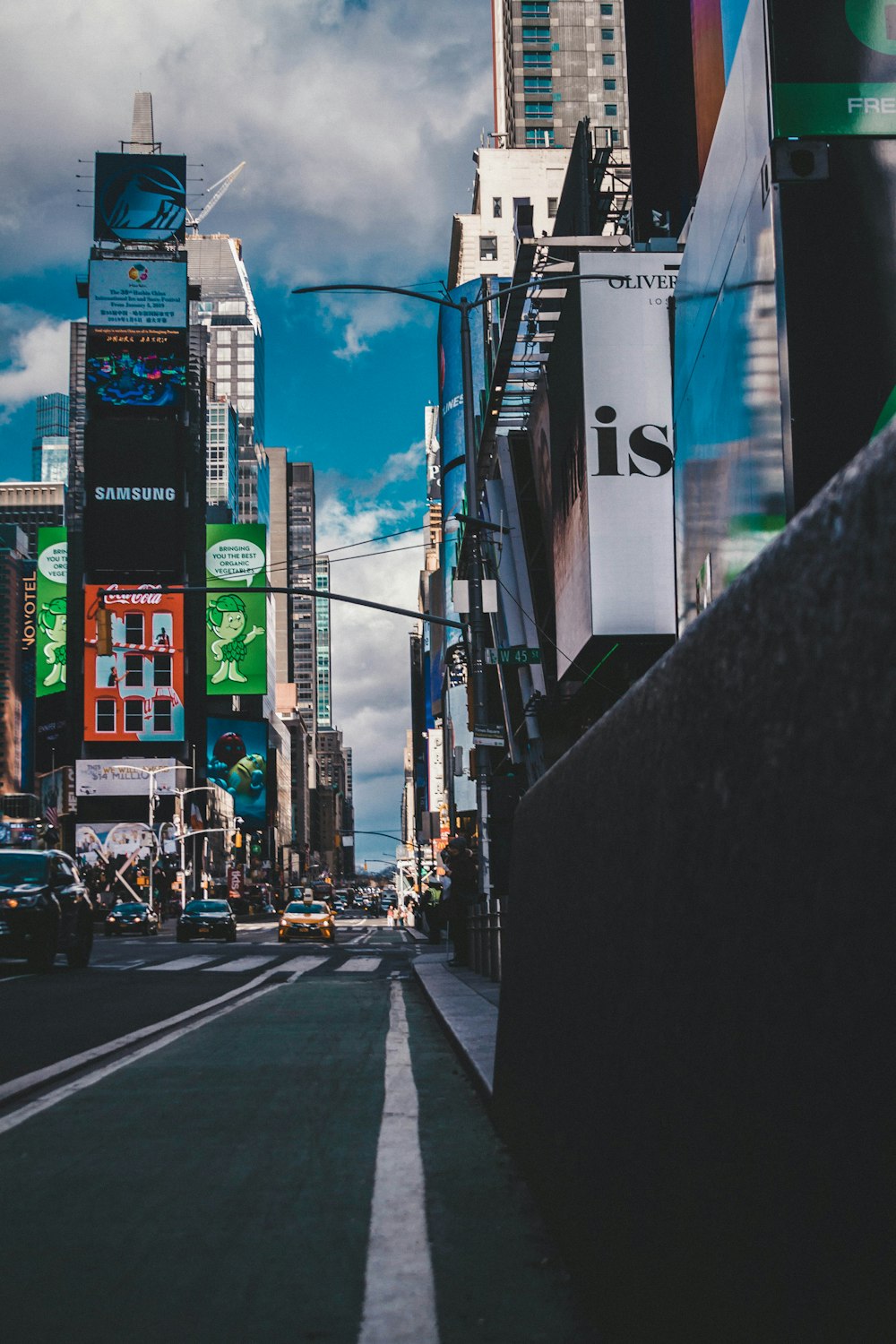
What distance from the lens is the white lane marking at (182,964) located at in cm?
2340

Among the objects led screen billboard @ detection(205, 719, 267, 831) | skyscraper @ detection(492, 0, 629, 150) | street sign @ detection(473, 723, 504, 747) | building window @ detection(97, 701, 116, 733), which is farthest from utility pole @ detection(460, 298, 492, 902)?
led screen billboard @ detection(205, 719, 267, 831)

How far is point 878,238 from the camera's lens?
14.5 meters

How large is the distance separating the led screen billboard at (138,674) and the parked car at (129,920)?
5863cm

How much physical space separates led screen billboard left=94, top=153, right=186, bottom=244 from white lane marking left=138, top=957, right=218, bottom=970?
98093 mm

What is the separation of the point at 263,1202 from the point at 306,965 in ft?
67.2

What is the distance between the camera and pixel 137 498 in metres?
118

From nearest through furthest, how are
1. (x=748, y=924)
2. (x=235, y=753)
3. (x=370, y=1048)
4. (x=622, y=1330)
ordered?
(x=748, y=924)
(x=622, y=1330)
(x=370, y=1048)
(x=235, y=753)

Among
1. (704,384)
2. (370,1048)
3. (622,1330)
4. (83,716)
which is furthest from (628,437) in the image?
(83,716)

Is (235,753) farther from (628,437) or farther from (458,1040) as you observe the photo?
(458,1040)

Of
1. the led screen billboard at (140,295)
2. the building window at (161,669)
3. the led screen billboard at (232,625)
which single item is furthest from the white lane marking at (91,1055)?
the led screen billboard at (232,625)

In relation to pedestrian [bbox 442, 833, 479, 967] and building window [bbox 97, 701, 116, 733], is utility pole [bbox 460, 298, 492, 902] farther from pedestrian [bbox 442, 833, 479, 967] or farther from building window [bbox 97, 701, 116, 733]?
building window [bbox 97, 701, 116, 733]

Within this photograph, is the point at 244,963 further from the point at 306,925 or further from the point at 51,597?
the point at 51,597

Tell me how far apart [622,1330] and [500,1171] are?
249 cm

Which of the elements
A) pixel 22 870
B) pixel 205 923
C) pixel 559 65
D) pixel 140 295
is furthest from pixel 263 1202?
pixel 559 65
